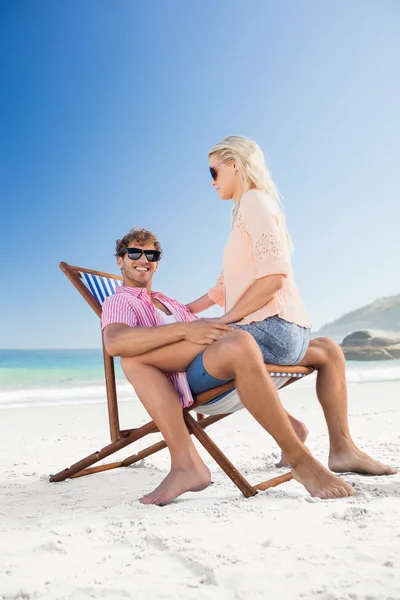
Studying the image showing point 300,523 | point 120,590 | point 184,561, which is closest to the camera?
point 120,590

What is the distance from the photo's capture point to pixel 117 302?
8.82ft

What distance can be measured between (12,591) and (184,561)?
459 millimetres

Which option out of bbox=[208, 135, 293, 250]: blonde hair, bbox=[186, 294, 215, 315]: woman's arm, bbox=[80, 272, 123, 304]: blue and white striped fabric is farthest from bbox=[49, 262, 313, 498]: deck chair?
bbox=[208, 135, 293, 250]: blonde hair

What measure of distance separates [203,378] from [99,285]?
106 centimetres

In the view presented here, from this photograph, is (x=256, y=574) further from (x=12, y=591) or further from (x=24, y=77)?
(x=24, y=77)

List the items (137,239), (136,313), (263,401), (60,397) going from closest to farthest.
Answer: (263,401), (136,313), (137,239), (60,397)

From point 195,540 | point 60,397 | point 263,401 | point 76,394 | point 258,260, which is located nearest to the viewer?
point 195,540

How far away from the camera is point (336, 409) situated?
2807 millimetres

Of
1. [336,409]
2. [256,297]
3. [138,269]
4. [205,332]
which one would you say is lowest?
[336,409]

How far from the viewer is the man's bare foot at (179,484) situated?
2.37 m

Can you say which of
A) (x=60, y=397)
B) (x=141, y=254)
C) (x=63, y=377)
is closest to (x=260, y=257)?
(x=141, y=254)

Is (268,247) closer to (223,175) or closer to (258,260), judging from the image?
(258,260)

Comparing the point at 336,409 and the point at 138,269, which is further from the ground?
the point at 138,269

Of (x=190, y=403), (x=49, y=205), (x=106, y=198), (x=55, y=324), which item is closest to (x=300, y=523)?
(x=190, y=403)
